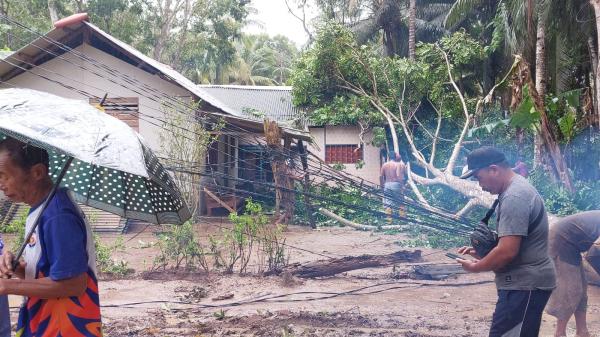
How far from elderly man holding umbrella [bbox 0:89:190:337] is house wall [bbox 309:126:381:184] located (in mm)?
15230

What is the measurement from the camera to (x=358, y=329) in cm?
530

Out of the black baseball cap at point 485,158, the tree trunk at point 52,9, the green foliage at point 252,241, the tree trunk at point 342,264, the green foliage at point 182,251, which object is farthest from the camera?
the tree trunk at point 52,9

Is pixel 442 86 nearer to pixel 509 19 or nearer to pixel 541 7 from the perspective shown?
pixel 509 19

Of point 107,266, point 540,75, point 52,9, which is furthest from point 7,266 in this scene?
point 52,9

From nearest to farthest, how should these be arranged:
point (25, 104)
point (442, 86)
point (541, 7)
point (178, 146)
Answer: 1. point (25, 104)
2. point (178, 146)
3. point (541, 7)
4. point (442, 86)

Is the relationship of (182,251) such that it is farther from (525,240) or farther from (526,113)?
(526,113)

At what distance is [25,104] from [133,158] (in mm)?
540

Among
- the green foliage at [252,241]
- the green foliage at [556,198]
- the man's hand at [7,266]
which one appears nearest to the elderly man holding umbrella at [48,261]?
the man's hand at [7,266]

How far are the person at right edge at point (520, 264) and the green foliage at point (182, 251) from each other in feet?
17.1

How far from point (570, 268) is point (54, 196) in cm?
424

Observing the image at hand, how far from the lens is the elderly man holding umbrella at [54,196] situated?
6.46 feet

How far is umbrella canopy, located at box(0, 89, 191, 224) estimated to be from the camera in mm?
1941

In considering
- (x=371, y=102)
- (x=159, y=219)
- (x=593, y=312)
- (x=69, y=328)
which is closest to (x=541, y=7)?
(x=371, y=102)

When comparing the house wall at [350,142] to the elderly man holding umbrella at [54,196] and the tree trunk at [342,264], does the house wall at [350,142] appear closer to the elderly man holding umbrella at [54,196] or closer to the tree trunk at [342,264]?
the tree trunk at [342,264]
